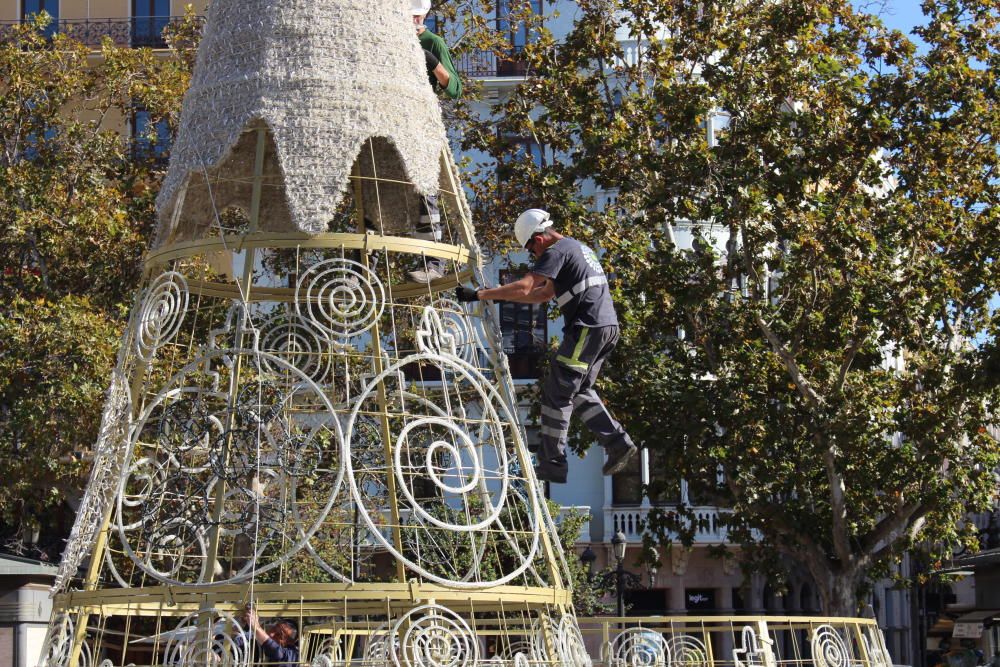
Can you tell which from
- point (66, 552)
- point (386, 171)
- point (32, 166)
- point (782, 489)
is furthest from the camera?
point (32, 166)

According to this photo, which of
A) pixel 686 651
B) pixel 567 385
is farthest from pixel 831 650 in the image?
pixel 567 385

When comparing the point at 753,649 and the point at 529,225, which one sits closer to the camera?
the point at 753,649

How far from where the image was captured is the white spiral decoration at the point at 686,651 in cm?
987

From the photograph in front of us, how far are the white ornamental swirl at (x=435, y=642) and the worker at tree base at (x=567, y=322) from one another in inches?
70.9

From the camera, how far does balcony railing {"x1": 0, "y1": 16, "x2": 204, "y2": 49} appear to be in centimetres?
3628

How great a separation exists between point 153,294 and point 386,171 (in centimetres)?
278

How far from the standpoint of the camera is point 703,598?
118ft

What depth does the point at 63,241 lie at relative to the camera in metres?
21.8

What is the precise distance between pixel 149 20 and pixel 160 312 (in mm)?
28837

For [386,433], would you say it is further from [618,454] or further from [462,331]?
[618,454]

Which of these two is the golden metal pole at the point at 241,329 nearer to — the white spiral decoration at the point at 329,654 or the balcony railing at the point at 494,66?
the white spiral decoration at the point at 329,654

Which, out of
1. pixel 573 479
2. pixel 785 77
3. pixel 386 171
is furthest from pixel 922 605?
pixel 386 171

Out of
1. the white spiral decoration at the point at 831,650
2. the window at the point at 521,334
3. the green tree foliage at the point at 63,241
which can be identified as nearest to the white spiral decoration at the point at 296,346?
the white spiral decoration at the point at 831,650

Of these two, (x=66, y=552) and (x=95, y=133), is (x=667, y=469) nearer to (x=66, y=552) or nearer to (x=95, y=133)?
(x=95, y=133)
